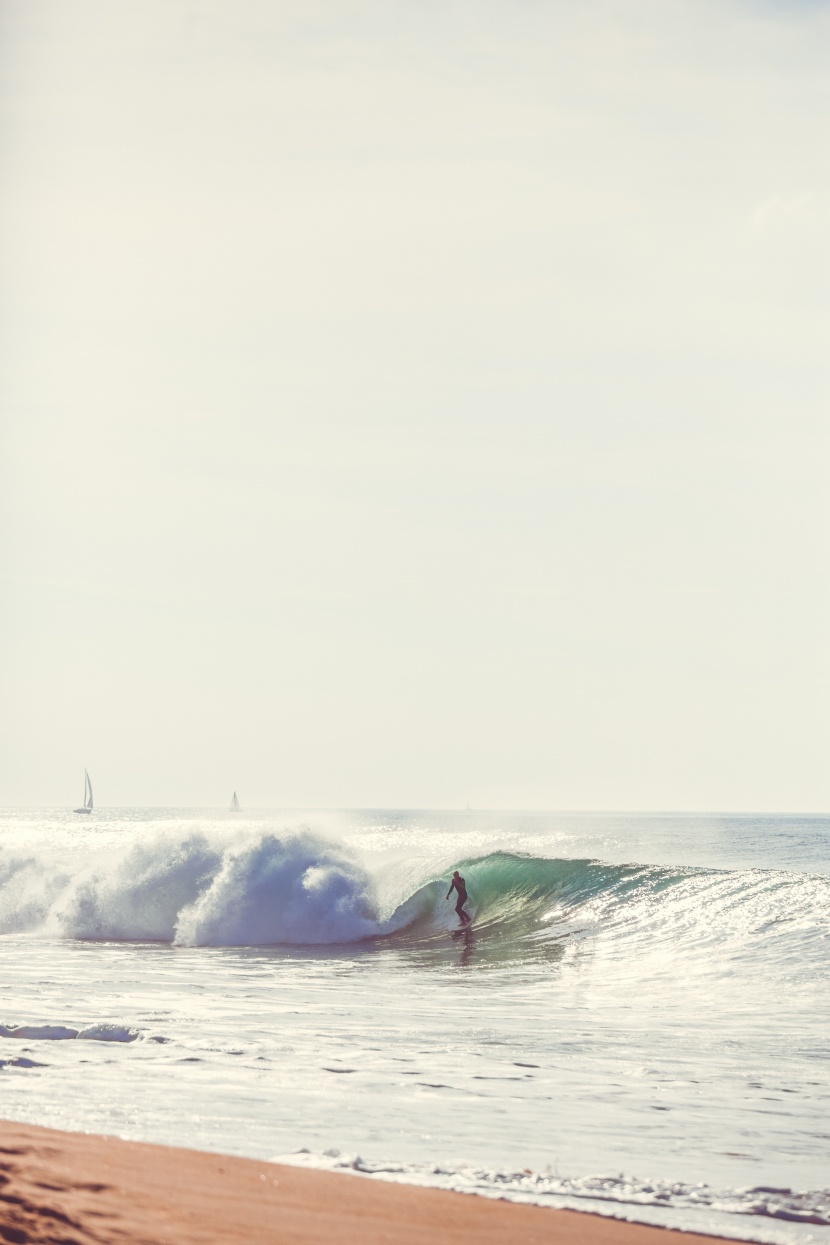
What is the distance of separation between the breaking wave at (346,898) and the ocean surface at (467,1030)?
89 mm

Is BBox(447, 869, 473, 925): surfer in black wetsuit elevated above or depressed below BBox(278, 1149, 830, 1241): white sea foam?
below

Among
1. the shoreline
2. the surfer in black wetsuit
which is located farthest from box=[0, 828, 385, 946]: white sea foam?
the shoreline

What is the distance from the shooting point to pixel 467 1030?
1082 cm

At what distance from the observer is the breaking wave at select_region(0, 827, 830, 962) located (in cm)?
1992

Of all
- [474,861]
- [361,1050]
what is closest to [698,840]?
[474,861]

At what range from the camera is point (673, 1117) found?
7352 millimetres

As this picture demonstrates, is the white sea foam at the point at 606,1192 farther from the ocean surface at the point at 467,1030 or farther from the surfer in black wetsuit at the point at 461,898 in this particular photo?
the surfer in black wetsuit at the point at 461,898

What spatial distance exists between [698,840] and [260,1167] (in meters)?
75.8

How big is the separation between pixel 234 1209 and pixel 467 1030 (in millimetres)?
6110

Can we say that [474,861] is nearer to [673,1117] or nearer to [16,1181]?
[673,1117]

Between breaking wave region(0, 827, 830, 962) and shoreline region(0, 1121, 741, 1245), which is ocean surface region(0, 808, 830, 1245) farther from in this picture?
shoreline region(0, 1121, 741, 1245)

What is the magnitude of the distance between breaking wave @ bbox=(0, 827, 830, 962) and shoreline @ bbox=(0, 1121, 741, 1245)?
513 inches

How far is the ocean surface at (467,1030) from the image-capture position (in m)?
6.32

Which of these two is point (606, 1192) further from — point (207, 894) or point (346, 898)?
point (207, 894)
